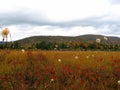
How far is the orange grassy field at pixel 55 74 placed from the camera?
26.5 ft

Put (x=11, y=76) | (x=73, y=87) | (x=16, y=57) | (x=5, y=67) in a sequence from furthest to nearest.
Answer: (x=16, y=57)
(x=5, y=67)
(x=11, y=76)
(x=73, y=87)

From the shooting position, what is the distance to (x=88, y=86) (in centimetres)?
822

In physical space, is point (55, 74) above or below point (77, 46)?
above

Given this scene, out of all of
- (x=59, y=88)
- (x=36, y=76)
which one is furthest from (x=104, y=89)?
(x=36, y=76)

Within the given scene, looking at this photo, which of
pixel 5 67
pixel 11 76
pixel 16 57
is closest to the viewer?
pixel 11 76

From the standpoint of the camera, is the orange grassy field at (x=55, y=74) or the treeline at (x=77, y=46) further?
the treeline at (x=77, y=46)

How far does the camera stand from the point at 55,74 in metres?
8.80

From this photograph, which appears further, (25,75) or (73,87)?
(25,75)

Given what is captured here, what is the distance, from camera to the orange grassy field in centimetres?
806

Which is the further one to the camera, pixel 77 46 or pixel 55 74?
pixel 77 46

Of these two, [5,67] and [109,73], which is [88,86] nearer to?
[109,73]

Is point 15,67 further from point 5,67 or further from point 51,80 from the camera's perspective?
point 51,80

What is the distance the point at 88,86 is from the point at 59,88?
0.80 m

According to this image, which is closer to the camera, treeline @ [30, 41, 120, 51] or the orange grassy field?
the orange grassy field
